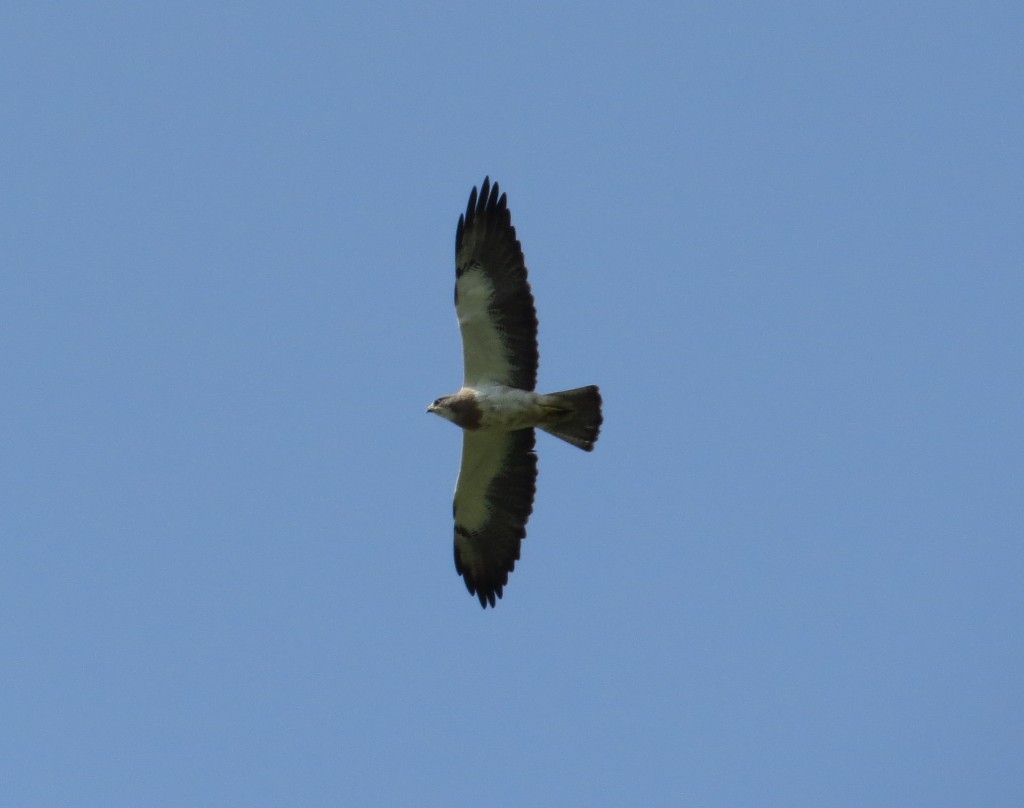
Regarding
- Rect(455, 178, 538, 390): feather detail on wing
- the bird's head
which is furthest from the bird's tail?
the bird's head

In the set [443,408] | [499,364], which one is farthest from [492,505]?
[499,364]

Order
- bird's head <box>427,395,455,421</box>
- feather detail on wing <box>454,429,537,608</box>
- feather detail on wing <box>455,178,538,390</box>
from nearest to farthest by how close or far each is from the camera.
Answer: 1. feather detail on wing <box>455,178,538,390</box>
2. bird's head <box>427,395,455,421</box>
3. feather detail on wing <box>454,429,537,608</box>

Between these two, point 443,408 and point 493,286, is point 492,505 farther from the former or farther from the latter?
point 493,286

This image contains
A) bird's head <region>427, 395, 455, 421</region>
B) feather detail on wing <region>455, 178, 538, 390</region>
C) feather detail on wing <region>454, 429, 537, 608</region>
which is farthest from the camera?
feather detail on wing <region>454, 429, 537, 608</region>

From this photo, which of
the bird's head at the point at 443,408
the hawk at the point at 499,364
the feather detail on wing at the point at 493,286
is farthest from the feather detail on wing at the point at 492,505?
the feather detail on wing at the point at 493,286

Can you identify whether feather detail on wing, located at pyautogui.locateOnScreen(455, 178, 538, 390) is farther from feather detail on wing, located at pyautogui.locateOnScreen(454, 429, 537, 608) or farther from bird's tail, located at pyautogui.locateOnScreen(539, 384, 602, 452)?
feather detail on wing, located at pyautogui.locateOnScreen(454, 429, 537, 608)

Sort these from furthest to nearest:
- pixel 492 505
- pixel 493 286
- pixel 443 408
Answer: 1. pixel 492 505
2. pixel 443 408
3. pixel 493 286

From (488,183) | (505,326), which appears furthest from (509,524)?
(488,183)

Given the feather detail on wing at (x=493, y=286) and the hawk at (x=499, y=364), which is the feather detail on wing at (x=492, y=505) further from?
the feather detail on wing at (x=493, y=286)
